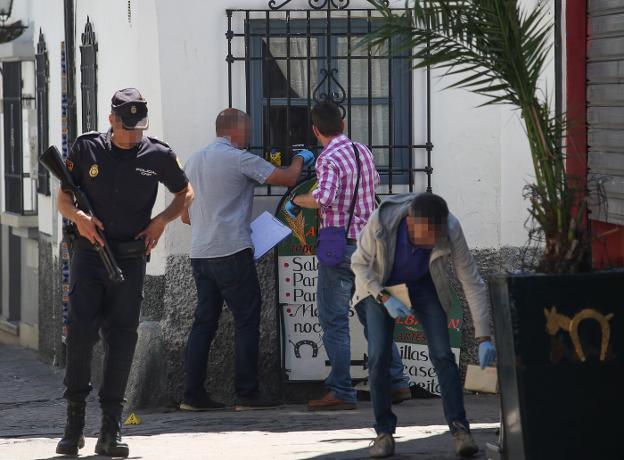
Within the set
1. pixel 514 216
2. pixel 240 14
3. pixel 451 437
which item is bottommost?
pixel 451 437

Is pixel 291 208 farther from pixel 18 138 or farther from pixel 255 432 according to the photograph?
pixel 18 138

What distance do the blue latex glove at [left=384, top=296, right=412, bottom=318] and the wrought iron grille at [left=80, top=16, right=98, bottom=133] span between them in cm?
474

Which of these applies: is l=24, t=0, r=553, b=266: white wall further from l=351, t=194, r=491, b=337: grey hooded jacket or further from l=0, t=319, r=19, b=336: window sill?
l=0, t=319, r=19, b=336: window sill

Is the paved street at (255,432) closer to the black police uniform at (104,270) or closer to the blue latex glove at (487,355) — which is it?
the black police uniform at (104,270)

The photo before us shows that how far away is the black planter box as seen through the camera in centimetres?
648

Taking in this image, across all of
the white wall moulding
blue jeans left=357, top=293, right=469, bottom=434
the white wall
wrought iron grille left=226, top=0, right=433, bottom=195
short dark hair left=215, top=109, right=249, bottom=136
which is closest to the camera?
blue jeans left=357, top=293, right=469, bottom=434

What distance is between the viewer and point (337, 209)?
9.25m

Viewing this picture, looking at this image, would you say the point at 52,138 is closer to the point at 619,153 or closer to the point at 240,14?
the point at 240,14

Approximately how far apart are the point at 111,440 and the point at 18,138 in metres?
7.55

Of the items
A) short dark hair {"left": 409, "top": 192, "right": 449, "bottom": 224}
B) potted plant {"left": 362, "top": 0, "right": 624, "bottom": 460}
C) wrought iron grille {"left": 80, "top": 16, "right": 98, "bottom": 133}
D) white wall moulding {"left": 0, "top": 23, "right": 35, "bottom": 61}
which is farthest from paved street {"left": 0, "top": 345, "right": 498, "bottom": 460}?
white wall moulding {"left": 0, "top": 23, "right": 35, "bottom": 61}

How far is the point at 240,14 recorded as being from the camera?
10.0 m

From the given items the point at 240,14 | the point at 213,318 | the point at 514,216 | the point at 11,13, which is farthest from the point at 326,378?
the point at 11,13

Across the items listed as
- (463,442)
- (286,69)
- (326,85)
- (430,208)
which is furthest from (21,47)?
(463,442)

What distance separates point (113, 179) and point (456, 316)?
2989 mm
